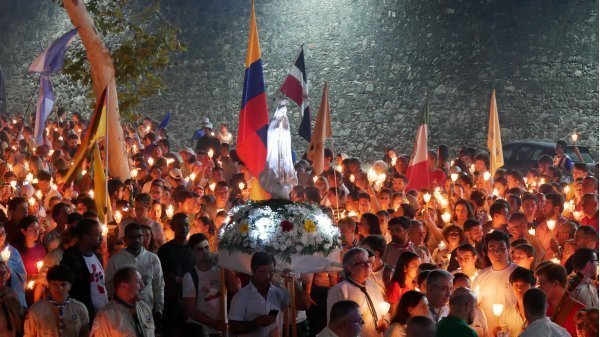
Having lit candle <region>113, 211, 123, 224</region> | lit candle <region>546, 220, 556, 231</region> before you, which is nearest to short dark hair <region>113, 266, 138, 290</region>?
lit candle <region>113, 211, 123, 224</region>

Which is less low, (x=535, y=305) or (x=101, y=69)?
(x=101, y=69)

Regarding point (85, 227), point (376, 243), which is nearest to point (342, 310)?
point (376, 243)

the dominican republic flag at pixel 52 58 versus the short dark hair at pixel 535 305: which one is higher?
the dominican republic flag at pixel 52 58

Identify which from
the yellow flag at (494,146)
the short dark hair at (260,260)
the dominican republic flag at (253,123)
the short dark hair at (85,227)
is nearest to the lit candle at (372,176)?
the yellow flag at (494,146)

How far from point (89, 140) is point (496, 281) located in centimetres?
582

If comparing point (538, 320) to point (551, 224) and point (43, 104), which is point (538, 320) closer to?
point (551, 224)

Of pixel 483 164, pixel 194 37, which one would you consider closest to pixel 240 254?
pixel 483 164

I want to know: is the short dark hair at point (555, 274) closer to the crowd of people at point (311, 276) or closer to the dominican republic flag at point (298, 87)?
the crowd of people at point (311, 276)

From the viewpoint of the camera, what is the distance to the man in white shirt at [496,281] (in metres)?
8.16

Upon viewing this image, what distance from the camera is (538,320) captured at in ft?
Answer: 21.9

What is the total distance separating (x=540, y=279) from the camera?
7.77 metres

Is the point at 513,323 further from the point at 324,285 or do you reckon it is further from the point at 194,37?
the point at 194,37

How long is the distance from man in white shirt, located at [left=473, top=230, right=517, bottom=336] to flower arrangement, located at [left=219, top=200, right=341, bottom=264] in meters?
1.17

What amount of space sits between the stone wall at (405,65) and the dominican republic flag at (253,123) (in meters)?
13.4
